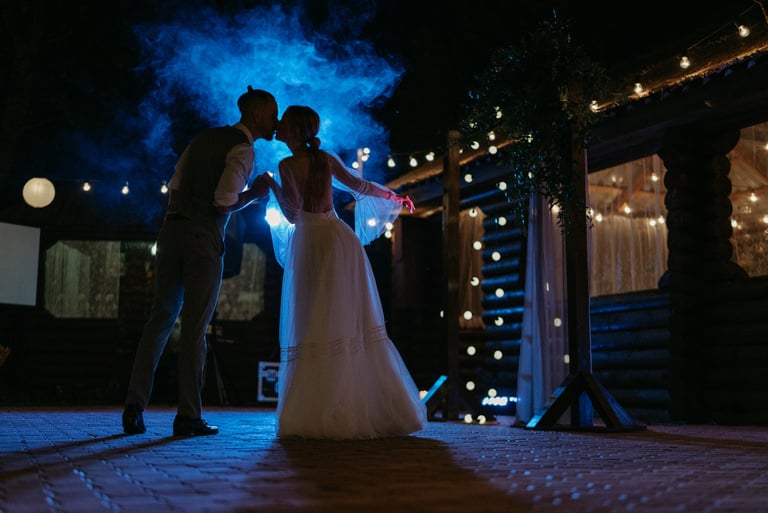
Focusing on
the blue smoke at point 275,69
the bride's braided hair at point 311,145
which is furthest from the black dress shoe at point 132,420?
the blue smoke at point 275,69

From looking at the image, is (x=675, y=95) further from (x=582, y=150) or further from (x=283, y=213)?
(x=283, y=213)

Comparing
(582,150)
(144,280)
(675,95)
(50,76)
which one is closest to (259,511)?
(582,150)

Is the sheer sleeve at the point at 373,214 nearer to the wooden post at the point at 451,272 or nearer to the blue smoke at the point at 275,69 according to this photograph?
the wooden post at the point at 451,272

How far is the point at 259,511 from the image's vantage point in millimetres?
2102

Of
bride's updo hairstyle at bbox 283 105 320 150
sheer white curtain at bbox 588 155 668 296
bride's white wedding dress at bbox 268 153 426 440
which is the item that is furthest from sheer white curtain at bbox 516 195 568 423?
bride's updo hairstyle at bbox 283 105 320 150

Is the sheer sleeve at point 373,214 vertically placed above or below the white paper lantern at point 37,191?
below

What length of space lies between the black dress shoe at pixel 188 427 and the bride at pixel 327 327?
0.47 m

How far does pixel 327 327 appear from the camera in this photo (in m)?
4.89

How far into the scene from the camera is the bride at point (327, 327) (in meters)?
4.68

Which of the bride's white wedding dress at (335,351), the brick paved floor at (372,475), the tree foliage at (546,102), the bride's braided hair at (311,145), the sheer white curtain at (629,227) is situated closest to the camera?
the brick paved floor at (372,475)

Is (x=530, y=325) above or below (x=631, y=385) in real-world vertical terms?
above

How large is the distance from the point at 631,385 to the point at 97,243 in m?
11.3

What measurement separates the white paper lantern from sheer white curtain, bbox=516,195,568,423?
874cm

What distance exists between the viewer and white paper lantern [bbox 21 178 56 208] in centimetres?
1313
